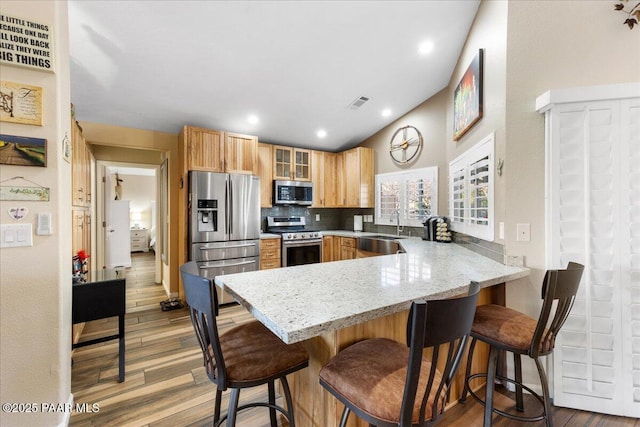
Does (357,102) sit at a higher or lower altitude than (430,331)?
higher

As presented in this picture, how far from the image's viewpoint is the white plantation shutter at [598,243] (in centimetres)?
165

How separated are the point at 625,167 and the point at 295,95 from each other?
3.05 metres

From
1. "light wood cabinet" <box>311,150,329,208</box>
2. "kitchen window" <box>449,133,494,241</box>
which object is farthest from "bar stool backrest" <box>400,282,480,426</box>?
"light wood cabinet" <box>311,150,329,208</box>

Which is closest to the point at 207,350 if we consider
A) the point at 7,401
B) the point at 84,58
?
the point at 7,401

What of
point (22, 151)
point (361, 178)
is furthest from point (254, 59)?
point (361, 178)

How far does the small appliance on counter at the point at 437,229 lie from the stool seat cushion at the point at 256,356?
8.83ft

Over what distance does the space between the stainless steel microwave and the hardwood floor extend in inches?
81.7

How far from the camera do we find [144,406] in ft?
5.77

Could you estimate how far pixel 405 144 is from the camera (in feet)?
13.6

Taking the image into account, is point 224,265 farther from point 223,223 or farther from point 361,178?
point 361,178

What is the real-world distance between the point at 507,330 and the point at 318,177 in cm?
382

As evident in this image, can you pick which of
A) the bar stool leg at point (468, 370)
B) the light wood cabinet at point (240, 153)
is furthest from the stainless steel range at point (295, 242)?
the bar stool leg at point (468, 370)

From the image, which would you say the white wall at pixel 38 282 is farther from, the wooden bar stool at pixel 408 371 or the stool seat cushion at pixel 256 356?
the wooden bar stool at pixel 408 371

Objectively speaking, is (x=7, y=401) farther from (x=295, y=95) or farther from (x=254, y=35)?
(x=295, y=95)
